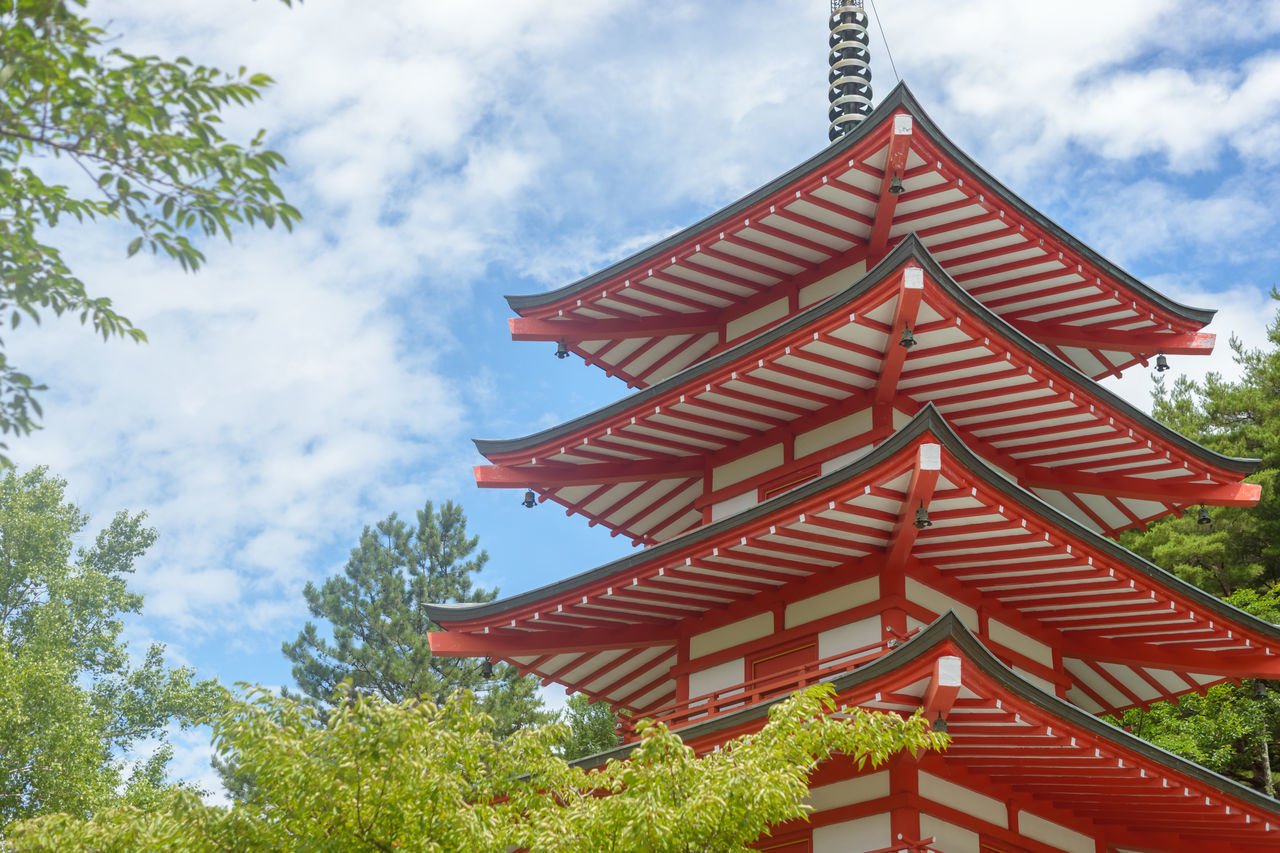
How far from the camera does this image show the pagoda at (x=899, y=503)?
41.6 ft

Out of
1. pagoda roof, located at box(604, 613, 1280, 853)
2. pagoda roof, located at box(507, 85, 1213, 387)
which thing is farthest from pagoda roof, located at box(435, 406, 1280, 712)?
pagoda roof, located at box(507, 85, 1213, 387)

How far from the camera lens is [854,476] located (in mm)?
12586

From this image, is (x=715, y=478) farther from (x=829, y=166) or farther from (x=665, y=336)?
(x=829, y=166)

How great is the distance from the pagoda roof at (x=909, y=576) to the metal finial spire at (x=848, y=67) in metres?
9.59

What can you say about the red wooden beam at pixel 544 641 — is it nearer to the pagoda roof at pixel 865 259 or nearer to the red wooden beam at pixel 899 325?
the red wooden beam at pixel 899 325

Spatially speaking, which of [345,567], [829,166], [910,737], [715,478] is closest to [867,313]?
[829,166]

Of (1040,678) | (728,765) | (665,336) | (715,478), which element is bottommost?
(728,765)

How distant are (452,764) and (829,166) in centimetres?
906

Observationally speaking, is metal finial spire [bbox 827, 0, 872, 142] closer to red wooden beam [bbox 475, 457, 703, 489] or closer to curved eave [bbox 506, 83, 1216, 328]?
curved eave [bbox 506, 83, 1216, 328]

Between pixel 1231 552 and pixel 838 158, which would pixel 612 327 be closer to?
pixel 838 158

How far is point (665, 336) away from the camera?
18.6m

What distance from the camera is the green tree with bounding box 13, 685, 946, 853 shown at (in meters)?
9.09

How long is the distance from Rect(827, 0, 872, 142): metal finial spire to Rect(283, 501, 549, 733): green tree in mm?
17285

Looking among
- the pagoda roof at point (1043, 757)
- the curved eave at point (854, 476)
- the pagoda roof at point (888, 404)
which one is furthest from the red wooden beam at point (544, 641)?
the pagoda roof at point (1043, 757)
